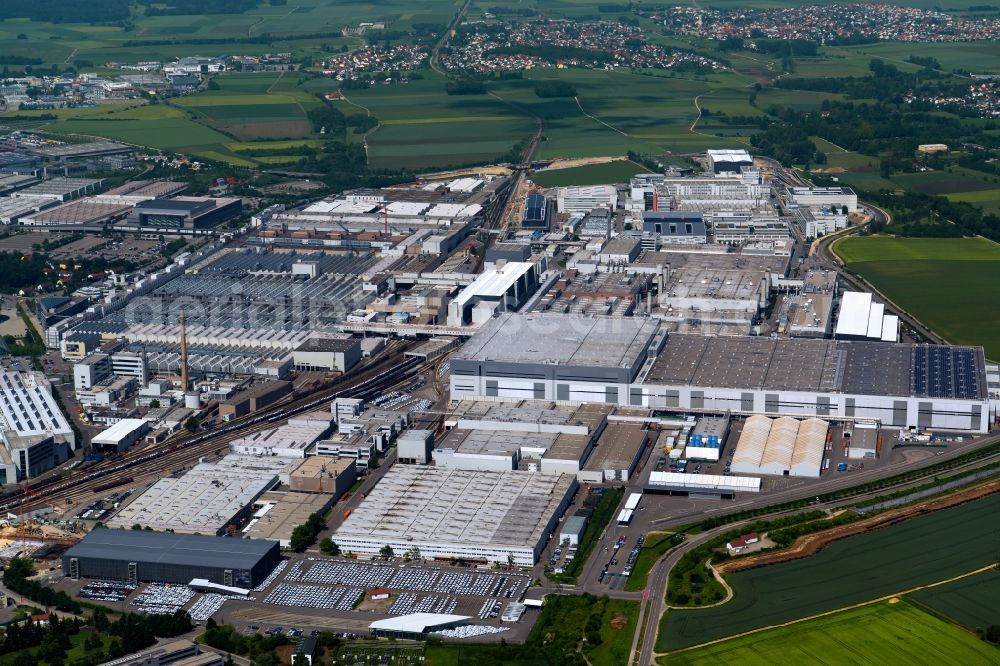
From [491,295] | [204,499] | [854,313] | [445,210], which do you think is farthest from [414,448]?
[445,210]

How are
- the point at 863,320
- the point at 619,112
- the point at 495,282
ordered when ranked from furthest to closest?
the point at 619,112
the point at 495,282
the point at 863,320

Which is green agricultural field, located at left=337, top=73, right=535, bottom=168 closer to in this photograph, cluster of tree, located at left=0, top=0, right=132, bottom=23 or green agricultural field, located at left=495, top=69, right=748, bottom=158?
green agricultural field, located at left=495, top=69, right=748, bottom=158

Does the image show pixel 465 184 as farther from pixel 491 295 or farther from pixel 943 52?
pixel 943 52

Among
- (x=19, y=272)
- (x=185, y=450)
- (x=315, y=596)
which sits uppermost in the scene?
(x=315, y=596)

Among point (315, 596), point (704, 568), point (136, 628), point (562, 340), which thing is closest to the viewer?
point (136, 628)

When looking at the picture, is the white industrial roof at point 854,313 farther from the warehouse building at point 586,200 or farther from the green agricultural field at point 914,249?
the warehouse building at point 586,200

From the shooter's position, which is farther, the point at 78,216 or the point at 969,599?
the point at 78,216

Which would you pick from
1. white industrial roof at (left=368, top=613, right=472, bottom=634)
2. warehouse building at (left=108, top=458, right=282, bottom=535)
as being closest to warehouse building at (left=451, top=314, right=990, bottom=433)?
warehouse building at (left=108, top=458, right=282, bottom=535)
